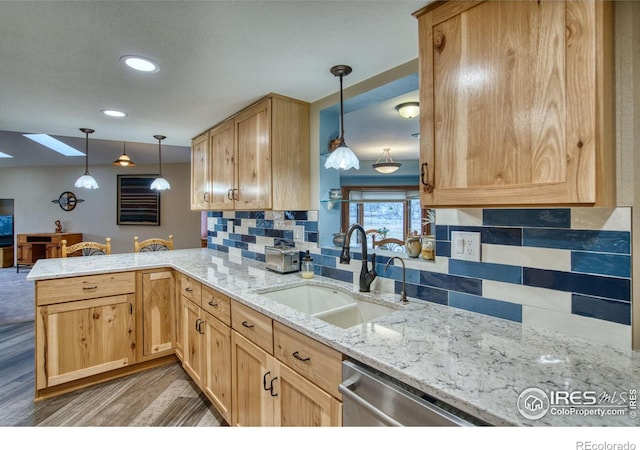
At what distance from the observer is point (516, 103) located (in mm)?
940

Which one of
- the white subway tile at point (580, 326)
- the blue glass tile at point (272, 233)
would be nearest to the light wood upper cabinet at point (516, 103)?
the white subway tile at point (580, 326)

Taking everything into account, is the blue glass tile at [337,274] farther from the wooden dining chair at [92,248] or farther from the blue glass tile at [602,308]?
the wooden dining chair at [92,248]

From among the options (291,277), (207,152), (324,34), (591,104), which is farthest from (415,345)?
(207,152)

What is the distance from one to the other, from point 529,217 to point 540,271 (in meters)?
0.20

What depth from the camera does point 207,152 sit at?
2908 millimetres

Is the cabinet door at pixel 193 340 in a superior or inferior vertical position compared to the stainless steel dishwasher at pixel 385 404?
inferior

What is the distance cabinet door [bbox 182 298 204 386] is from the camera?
2.11 meters

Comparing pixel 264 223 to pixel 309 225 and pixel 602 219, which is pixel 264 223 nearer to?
pixel 309 225

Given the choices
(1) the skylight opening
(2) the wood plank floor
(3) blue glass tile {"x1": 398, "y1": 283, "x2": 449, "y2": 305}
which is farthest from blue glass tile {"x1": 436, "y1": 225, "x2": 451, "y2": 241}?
(1) the skylight opening

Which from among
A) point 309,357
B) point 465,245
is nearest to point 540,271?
point 465,245

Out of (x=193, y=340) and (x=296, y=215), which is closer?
(x=193, y=340)

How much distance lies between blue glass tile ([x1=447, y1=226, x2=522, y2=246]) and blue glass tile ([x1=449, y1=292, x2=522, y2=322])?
0.79 feet

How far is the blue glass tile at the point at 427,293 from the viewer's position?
4.71 ft

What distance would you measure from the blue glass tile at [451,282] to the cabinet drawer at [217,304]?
107 centimetres
